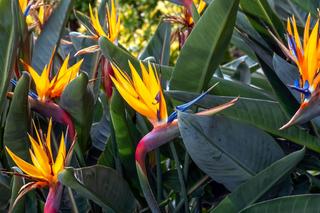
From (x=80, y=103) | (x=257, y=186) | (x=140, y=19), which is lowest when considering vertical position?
(x=140, y=19)

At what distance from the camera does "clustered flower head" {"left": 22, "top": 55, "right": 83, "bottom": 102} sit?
1.03 m

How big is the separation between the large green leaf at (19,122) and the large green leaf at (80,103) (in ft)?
0.20

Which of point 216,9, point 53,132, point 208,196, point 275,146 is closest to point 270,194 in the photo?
point 275,146

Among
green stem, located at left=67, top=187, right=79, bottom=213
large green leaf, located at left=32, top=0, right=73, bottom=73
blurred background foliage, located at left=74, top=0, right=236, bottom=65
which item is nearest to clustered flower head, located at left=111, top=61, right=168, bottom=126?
green stem, located at left=67, top=187, right=79, bottom=213

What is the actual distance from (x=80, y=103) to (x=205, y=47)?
21 cm

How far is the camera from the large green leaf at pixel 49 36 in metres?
1.27

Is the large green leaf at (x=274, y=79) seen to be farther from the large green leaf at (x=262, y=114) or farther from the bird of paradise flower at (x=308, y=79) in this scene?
Result: the bird of paradise flower at (x=308, y=79)

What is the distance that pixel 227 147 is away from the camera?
954mm

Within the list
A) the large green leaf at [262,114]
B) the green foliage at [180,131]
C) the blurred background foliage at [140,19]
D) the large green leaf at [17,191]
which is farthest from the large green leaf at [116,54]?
the blurred background foliage at [140,19]

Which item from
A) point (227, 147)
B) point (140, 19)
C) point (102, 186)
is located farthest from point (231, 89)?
point (140, 19)

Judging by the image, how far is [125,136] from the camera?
1.06 m

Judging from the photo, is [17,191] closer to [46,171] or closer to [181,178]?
[46,171]

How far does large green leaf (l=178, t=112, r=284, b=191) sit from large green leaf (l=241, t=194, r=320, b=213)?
8 centimetres

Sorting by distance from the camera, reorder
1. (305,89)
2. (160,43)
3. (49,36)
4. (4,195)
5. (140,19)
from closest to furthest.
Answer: (305,89) < (4,195) < (49,36) < (160,43) < (140,19)
